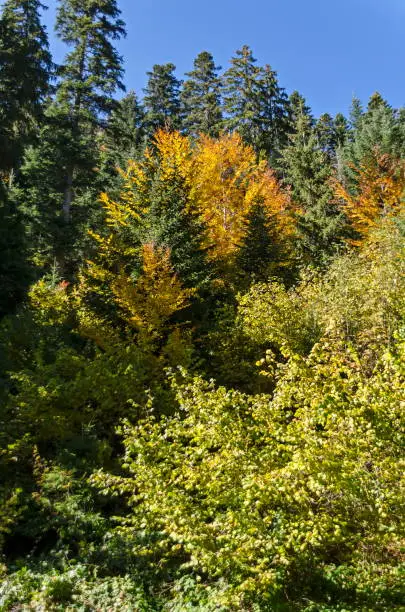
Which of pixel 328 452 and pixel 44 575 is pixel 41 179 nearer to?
pixel 44 575

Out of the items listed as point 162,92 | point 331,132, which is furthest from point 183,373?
point 331,132

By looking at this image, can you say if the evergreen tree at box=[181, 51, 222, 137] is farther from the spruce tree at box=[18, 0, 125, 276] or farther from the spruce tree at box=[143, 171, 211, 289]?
the spruce tree at box=[143, 171, 211, 289]

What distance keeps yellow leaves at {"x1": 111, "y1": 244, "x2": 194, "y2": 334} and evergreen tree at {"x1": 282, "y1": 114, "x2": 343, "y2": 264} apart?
918cm

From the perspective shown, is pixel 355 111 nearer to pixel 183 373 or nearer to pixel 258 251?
pixel 258 251

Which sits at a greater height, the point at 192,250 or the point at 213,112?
the point at 213,112

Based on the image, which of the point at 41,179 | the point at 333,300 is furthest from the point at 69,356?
the point at 41,179

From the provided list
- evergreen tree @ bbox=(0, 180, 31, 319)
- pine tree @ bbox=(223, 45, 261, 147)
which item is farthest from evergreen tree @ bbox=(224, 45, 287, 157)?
evergreen tree @ bbox=(0, 180, 31, 319)

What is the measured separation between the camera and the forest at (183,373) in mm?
5059

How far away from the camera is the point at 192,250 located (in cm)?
1423

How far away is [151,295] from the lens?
12.1m

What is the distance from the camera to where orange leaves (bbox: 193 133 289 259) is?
18.0 m

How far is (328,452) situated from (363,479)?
44cm

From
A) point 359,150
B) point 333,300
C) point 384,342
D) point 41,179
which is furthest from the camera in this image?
point 359,150

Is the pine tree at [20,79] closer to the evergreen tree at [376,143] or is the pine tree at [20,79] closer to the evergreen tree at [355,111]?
the evergreen tree at [376,143]
